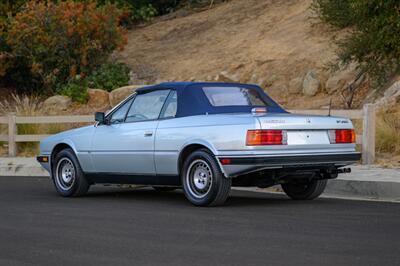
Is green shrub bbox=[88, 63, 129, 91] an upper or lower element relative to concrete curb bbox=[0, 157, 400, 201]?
upper

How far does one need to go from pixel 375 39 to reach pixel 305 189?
10435 millimetres

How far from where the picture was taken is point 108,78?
3084 cm

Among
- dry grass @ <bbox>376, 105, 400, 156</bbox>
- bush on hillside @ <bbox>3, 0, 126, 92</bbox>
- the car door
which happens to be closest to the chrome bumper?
the car door

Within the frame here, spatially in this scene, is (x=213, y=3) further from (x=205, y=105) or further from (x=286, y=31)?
(x=205, y=105)

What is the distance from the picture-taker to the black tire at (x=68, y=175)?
1384cm

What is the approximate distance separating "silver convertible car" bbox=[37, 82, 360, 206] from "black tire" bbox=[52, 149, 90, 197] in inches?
0.5

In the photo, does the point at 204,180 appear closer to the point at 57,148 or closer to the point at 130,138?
the point at 130,138

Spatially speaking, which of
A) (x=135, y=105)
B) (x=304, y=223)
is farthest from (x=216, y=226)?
(x=135, y=105)

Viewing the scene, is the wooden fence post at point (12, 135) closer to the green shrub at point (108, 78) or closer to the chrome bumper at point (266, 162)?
the green shrub at point (108, 78)

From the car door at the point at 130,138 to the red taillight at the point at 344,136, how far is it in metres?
2.34

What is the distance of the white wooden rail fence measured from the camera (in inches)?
679

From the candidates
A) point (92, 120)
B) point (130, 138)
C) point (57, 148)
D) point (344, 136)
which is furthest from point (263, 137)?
point (92, 120)

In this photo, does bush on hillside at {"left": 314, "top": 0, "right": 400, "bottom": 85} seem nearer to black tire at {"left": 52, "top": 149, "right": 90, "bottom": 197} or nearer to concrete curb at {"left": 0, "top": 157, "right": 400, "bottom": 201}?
concrete curb at {"left": 0, "top": 157, "right": 400, "bottom": 201}

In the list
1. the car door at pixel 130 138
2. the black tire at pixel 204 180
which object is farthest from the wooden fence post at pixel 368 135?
the black tire at pixel 204 180
